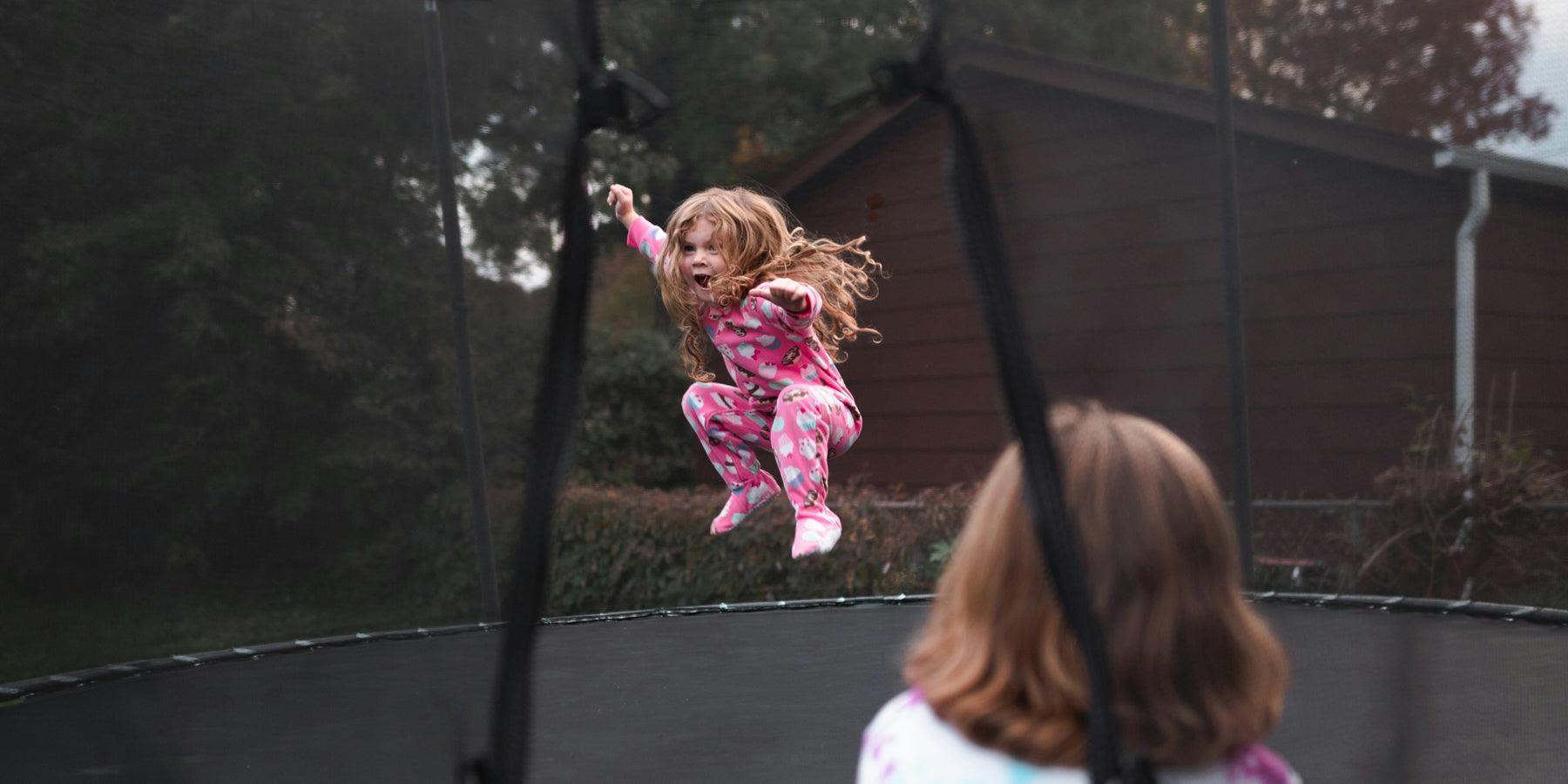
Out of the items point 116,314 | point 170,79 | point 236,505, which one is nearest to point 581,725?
point 236,505

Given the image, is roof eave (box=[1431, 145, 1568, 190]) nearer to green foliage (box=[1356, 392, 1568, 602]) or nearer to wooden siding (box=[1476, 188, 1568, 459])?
wooden siding (box=[1476, 188, 1568, 459])

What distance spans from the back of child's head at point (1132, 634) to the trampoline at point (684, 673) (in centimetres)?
3

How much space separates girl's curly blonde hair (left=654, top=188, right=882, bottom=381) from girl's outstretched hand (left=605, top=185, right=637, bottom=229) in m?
0.18

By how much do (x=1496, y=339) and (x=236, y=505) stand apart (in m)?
1.95

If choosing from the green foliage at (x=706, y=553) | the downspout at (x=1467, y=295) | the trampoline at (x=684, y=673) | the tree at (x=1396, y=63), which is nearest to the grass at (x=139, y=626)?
the trampoline at (x=684, y=673)

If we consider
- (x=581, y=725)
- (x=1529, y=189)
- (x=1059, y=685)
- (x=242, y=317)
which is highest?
(x=1529, y=189)

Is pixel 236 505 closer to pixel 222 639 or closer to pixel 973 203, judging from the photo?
pixel 222 639

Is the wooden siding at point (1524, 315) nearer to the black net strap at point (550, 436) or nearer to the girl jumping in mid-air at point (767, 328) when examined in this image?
the girl jumping in mid-air at point (767, 328)

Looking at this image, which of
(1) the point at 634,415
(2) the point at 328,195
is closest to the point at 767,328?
(2) the point at 328,195

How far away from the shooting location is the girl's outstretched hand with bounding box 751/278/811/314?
1.32 m

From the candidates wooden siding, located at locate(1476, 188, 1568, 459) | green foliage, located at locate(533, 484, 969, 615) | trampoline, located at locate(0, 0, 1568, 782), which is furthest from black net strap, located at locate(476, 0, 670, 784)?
green foliage, located at locate(533, 484, 969, 615)

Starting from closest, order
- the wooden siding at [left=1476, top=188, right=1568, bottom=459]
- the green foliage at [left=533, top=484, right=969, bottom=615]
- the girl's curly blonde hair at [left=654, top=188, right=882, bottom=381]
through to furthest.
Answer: the girl's curly blonde hair at [left=654, top=188, right=882, bottom=381] < the wooden siding at [left=1476, top=188, right=1568, bottom=459] < the green foliage at [left=533, top=484, right=969, bottom=615]

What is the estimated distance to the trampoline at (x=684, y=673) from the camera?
0.70m

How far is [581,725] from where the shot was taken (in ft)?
5.57
